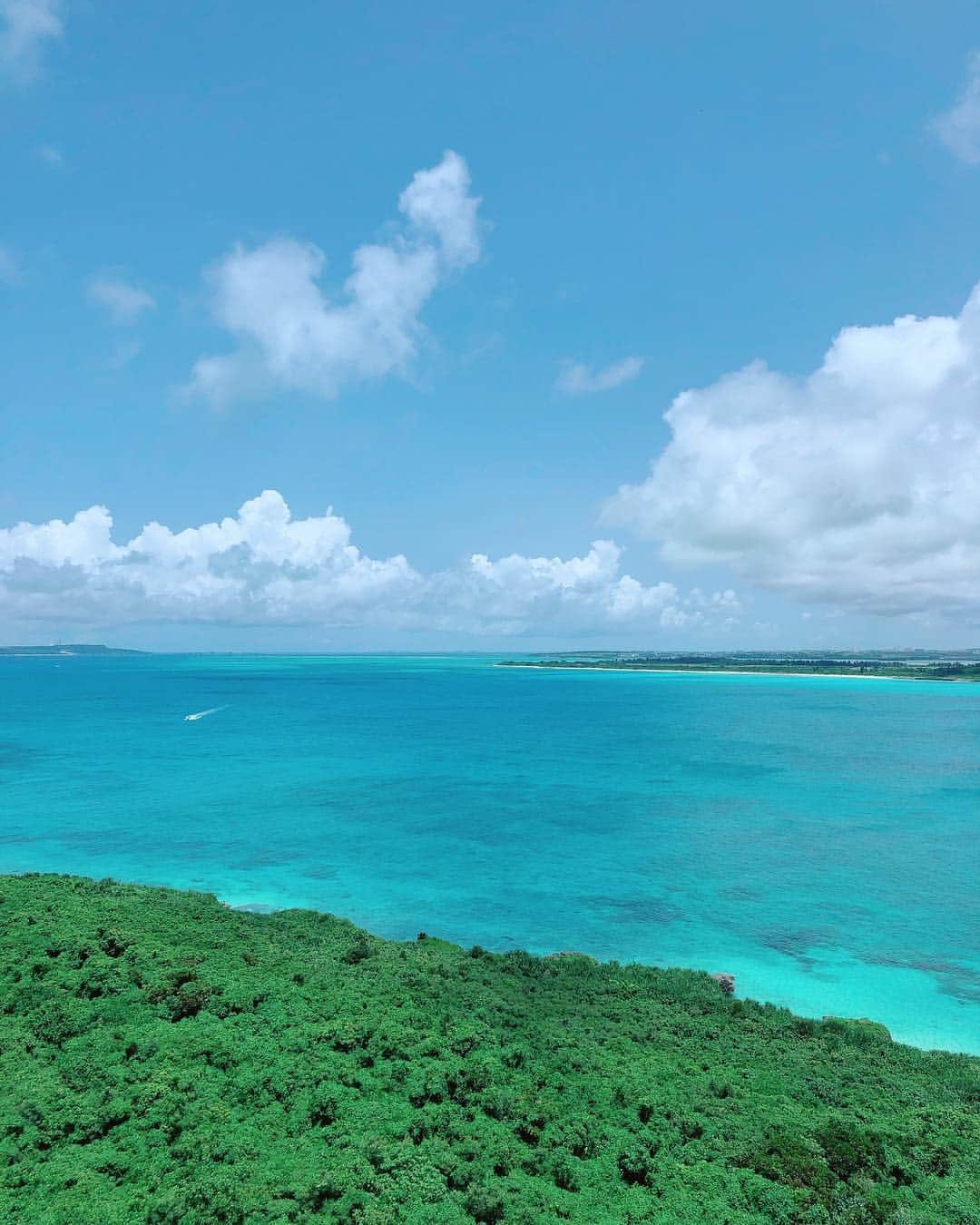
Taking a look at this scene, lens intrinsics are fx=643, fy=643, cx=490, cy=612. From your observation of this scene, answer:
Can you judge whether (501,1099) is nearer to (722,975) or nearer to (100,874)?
(722,975)

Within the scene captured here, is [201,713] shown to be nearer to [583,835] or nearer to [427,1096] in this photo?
[583,835]

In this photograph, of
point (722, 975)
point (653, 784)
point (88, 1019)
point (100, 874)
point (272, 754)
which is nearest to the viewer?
point (88, 1019)

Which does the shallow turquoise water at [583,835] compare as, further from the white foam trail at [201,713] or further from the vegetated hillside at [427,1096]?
the vegetated hillside at [427,1096]

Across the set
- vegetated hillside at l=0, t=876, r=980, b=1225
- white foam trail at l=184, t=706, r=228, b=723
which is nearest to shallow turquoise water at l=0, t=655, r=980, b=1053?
white foam trail at l=184, t=706, r=228, b=723

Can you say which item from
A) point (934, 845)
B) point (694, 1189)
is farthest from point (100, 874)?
point (934, 845)

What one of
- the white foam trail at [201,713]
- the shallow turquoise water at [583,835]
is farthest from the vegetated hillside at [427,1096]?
the white foam trail at [201,713]

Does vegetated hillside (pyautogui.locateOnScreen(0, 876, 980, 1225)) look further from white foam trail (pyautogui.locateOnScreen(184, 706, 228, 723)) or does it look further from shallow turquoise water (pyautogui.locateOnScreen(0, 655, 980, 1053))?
white foam trail (pyautogui.locateOnScreen(184, 706, 228, 723))
